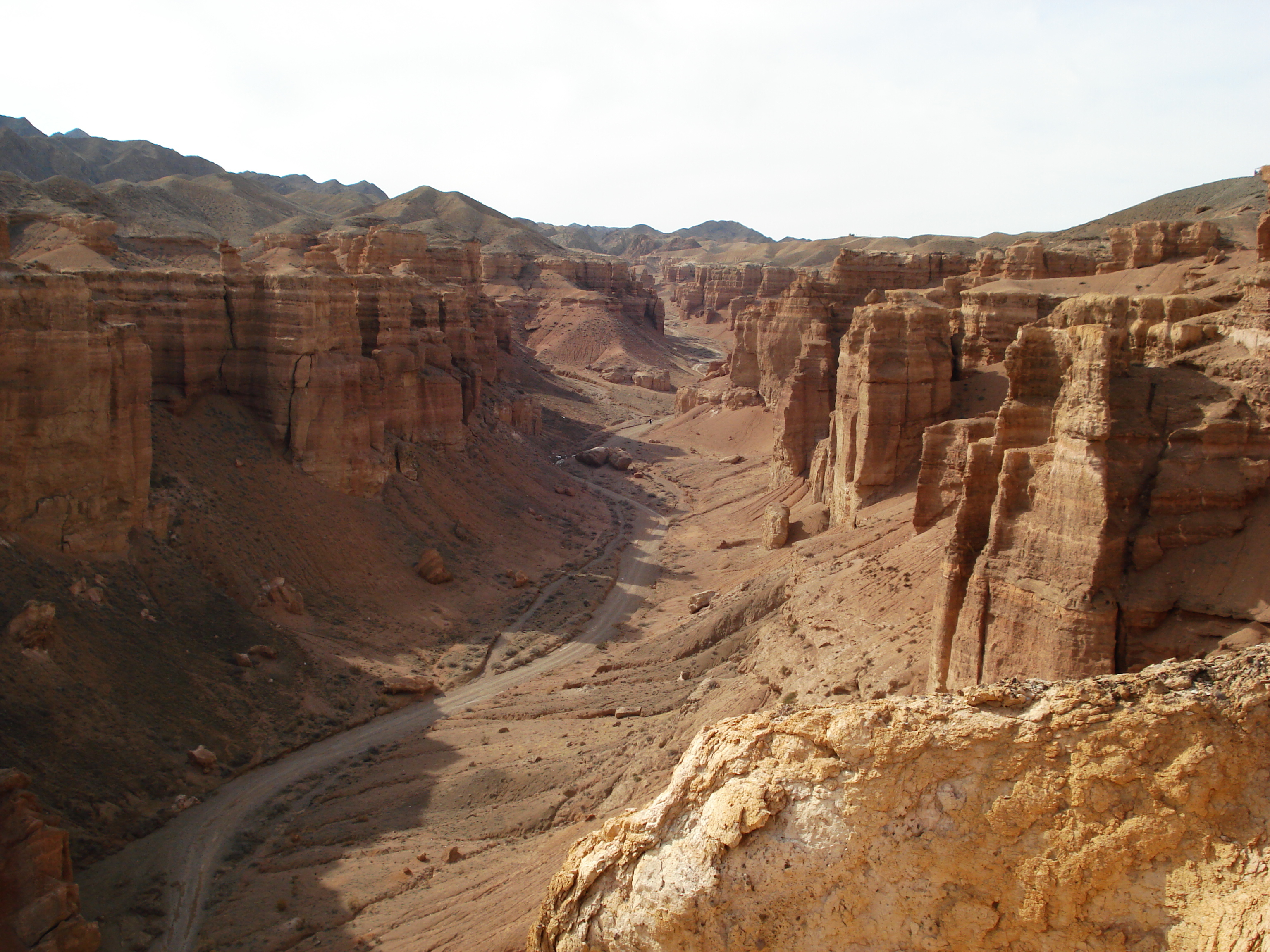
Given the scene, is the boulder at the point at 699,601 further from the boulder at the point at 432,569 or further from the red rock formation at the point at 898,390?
the boulder at the point at 432,569

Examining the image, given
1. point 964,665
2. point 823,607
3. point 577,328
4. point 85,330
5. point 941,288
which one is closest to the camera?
point 964,665

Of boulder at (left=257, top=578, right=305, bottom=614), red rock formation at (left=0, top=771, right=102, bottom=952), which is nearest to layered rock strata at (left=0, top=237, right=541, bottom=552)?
boulder at (left=257, top=578, right=305, bottom=614)

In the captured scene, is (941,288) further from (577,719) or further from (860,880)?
(860,880)

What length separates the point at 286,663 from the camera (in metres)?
29.4

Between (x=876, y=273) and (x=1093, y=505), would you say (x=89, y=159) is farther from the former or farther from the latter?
(x=1093, y=505)

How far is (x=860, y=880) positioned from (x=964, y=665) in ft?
33.5

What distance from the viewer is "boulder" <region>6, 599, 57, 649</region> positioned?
22.8 m

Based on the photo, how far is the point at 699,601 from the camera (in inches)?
1438

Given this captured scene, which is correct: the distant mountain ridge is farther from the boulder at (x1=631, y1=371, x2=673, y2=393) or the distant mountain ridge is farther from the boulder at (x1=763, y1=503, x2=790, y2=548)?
the boulder at (x1=763, y1=503, x2=790, y2=548)

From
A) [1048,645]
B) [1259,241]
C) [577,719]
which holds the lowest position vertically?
[577,719]

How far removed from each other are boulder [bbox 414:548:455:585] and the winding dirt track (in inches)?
139

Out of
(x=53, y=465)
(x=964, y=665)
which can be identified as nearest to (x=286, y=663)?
(x=53, y=465)

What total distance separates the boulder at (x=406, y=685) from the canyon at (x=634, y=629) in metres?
0.10

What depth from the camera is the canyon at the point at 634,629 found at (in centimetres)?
843
